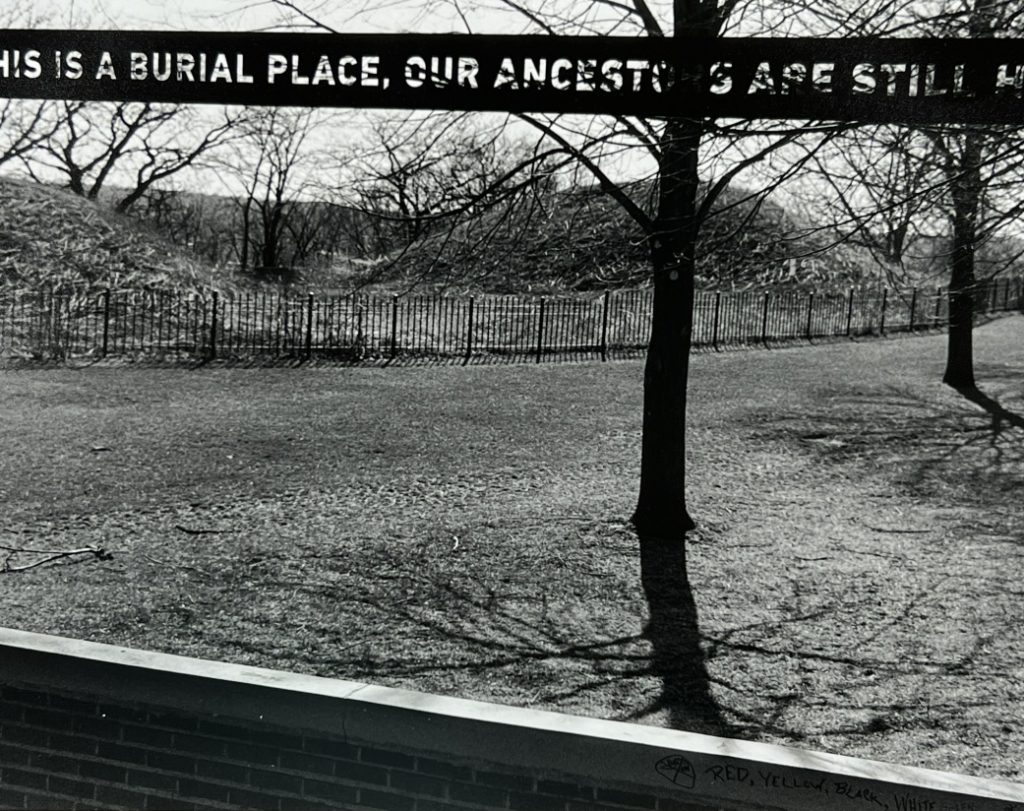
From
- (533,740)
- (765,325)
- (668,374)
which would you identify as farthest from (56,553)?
(765,325)

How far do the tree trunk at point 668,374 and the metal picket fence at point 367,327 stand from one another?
334 inches

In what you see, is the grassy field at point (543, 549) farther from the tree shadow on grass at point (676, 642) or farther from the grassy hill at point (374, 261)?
the grassy hill at point (374, 261)

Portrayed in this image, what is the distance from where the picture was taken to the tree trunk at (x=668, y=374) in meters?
7.65

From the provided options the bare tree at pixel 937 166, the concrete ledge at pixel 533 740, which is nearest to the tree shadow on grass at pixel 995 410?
the bare tree at pixel 937 166

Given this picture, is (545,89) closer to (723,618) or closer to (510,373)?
(723,618)

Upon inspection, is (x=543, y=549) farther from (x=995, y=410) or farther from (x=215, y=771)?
(x=995, y=410)

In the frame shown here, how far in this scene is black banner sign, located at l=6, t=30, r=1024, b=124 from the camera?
4.03 meters

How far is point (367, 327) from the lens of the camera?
19.5 m

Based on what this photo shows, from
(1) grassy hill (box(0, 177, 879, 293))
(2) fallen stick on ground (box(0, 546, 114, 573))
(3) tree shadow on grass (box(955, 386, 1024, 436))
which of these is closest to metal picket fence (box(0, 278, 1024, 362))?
(1) grassy hill (box(0, 177, 879, 293))

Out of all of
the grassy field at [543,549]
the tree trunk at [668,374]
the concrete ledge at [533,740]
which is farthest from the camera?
the tree trunk at [668,374]

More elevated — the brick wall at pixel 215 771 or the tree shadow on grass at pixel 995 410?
the tree shadow on grass at pixel 995 410

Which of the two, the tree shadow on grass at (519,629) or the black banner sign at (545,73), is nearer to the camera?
the black banner sign at (545,73)

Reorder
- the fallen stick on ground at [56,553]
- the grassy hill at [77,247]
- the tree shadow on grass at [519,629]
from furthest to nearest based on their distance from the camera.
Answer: the grassy hill at [77,247] → the fallen stick on ground at [56,553] → the tree shadow on grass at [519,629]

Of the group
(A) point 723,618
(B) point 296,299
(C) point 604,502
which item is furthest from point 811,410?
(B) point 296,299
